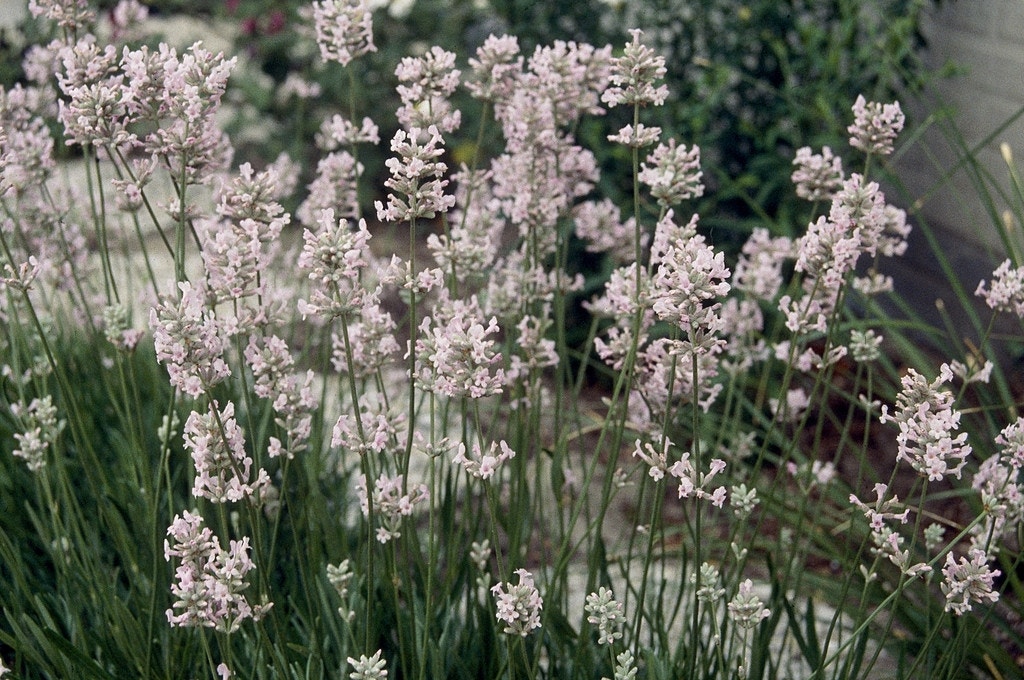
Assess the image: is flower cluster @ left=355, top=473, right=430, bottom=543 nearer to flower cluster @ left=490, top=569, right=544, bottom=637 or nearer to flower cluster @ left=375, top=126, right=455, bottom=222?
flower cluster @ left=490, top=569, right=544, bottom=637

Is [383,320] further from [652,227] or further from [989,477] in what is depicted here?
[652,227]

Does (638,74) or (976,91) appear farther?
(976,91)

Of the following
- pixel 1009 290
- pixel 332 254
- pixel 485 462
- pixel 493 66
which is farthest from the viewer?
pixel 493 66

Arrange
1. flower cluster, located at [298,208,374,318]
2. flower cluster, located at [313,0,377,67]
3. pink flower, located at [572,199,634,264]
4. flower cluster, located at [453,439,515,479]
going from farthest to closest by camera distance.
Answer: pink flower, located at [572,199,634,264], flower cluster, located at [313,0,377,67], flower cluster, located at [453,439,515,479], flower cluster, located at [298,208,374,318]

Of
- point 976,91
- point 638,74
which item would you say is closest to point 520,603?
point 638,74

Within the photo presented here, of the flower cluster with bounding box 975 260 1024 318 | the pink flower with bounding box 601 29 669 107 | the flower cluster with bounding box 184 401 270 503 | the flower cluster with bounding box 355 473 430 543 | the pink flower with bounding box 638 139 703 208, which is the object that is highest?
the pink flower with bounding box 601 29 669 107

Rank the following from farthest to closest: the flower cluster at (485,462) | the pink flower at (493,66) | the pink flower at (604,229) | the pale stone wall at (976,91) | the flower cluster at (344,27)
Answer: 1. the pale stone wall at (976,91)
2. the pink flower at (604,229)
3. the pink flower at (493,66)
4. the flower cluster at (344,27)
5. the flower cluster at (485,462)

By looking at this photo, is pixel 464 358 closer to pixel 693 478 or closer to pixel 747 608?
pixel 693 478

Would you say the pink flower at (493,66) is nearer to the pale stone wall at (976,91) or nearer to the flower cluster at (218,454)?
the flower cluster at (218,454)

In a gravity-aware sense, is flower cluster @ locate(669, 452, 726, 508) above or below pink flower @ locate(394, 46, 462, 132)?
below

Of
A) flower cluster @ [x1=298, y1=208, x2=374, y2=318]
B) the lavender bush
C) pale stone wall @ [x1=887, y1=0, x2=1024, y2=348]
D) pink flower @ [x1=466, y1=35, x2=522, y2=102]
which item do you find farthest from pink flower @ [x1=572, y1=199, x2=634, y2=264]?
pale stone wall @ [x1=887, y1=0, x2=1024, y2=348]

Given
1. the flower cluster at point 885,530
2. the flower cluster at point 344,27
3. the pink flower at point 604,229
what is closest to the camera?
the flower cluster at point 885,530

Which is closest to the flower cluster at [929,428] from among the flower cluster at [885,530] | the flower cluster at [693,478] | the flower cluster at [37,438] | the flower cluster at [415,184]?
the flower cluster at [885,530]

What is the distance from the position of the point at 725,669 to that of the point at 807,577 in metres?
0.80
